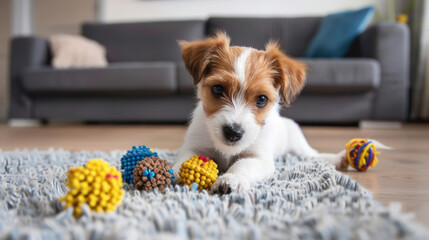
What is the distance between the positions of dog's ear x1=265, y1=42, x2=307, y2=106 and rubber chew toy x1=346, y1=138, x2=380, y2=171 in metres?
0.38

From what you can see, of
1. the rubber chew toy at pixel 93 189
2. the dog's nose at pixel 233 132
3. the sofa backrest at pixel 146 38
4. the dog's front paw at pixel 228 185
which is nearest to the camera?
the rubber chew toy at pixel 93 189

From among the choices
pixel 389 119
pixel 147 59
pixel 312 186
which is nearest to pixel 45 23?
pixel 147 59

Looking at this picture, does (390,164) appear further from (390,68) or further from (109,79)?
(109,79)

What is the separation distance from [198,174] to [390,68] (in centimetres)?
326

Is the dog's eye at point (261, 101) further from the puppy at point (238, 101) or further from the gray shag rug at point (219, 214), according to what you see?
the gray shag rug at point (219, 214)

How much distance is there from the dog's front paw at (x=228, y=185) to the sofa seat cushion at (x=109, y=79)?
266cm

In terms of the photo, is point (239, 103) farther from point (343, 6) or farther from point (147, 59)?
point (343, 6)

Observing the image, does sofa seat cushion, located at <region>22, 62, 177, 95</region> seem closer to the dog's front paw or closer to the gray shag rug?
the gray shag rug

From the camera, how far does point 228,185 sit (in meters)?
0.99

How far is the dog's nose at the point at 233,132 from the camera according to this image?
1.12 metres

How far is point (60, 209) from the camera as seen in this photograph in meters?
0.83

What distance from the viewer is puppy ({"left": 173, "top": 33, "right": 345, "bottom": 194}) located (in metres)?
1.16

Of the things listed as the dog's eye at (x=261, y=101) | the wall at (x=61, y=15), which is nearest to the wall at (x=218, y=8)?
the wall at (x=61, y=15)

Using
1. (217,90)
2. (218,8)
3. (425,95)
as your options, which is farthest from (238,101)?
(218,8)
